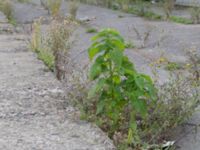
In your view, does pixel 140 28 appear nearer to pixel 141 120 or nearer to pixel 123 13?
pixel 123 13

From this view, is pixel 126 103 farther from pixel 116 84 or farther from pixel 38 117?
pixel 38 117

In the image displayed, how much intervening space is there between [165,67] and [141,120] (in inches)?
89.5

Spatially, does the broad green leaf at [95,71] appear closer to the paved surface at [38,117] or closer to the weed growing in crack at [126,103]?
the weed growing in crack at [126,103]

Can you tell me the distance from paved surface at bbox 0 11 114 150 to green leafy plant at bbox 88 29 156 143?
20 centimetres

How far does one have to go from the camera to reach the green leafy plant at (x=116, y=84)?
136 inches

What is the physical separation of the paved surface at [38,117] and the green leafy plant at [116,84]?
20cm

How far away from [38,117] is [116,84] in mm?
760

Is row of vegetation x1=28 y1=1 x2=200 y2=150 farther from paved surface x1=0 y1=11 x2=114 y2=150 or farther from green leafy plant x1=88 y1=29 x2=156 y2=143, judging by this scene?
paved surface x1=0 y1=11 x2=114 y2=150

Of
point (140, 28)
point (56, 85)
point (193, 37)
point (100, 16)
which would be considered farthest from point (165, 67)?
point (100, 16)

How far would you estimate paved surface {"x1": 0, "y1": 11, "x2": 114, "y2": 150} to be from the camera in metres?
3.36

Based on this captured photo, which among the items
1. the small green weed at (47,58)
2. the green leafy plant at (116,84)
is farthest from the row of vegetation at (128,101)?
the small green weed at (47,58)

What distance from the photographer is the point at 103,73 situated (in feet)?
11.8

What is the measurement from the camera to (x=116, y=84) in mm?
3568

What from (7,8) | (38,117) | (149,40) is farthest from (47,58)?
(7,8)
